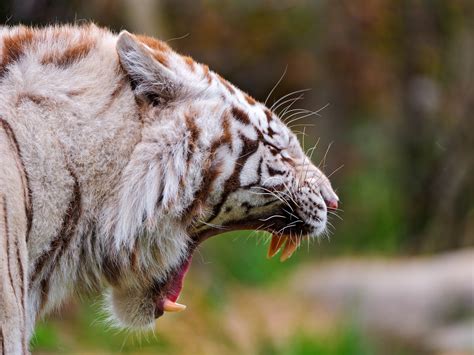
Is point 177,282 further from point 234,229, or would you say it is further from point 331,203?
point 331,203

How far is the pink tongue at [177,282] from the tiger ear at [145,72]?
1.51 ft

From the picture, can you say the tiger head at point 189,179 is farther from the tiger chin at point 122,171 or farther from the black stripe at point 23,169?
the black stripe at point 23,169

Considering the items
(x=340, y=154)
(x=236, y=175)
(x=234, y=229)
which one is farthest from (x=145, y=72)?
(x=340, y=154)

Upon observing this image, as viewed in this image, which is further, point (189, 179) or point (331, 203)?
point (331, 203)

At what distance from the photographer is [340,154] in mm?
8359

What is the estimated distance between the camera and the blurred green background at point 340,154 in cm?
465

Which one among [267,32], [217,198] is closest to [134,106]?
[217,198]

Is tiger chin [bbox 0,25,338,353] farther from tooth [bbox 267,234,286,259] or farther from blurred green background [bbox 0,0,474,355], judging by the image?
blurred green background [bbox 0,0,474,355]

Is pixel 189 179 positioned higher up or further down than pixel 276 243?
higher up

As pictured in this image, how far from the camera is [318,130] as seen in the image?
8.03 meters

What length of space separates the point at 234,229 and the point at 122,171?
1.29ft

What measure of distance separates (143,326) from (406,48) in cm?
606

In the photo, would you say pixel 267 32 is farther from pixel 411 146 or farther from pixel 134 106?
pixel 134 106

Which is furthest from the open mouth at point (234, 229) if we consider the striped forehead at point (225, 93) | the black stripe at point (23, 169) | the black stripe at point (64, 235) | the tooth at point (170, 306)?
the black stripe at point (23, 169)
